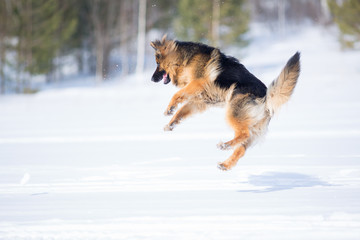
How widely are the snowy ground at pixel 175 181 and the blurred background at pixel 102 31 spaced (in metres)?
11.8

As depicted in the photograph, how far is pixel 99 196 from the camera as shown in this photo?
4176 millimetres

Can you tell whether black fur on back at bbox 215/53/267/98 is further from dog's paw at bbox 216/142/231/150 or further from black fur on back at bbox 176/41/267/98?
dog's paw at bbox 216/142/231/150

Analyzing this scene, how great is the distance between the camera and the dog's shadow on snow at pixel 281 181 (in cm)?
441

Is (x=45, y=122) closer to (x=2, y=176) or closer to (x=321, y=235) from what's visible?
(x=2, y=176)

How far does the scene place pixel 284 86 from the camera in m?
4.54

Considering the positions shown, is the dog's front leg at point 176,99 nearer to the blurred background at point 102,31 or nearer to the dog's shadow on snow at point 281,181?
the dog's shadow on snow at point 281,181

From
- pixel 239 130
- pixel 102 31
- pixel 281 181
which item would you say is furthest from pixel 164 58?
pixel 102 31

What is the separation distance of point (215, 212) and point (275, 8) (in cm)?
4246

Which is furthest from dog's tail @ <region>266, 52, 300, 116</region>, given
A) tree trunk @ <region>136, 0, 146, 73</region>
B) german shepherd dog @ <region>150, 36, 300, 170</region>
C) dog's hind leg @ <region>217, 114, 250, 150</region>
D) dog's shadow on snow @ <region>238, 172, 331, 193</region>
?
tree trunk @ <region>136, 0, 146, 73</region>

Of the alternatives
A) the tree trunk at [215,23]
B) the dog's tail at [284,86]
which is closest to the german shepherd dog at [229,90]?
the dog's tail at [284,86]

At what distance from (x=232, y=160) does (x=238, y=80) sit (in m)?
1.00

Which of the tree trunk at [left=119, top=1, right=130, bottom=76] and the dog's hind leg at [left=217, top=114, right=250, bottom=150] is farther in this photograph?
the tree trunk at [left=119, top=1, right=130, bottom=76]

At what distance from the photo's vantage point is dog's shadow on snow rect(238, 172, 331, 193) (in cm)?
441

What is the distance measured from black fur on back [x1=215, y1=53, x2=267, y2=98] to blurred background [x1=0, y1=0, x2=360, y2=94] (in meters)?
17.1
